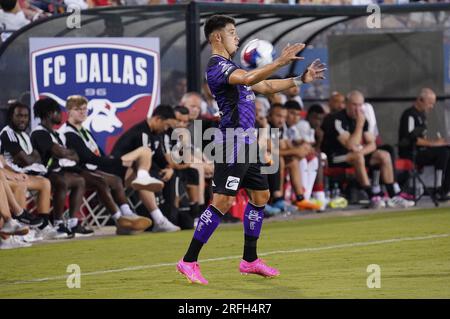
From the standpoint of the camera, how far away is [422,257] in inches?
460

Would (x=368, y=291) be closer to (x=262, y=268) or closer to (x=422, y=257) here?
(x=262, y=268)

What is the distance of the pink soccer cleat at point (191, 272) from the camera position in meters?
9.95

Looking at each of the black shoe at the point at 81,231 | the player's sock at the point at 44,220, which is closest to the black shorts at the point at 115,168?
the black shoe at the point at 81,231

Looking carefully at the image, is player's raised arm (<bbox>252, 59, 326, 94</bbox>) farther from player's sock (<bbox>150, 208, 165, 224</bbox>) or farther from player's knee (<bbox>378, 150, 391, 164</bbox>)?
player's knee (<bbox>378, 150, 391, 164</bbox>)

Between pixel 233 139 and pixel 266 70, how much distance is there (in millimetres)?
997

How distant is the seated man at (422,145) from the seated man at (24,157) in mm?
6940

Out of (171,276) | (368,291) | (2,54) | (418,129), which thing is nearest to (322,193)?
(418,129)

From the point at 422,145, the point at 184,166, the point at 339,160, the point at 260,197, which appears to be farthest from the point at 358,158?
the point at 260,197

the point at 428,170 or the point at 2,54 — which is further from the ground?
the point at 2,54

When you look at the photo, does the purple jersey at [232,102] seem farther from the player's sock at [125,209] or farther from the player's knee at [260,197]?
the player's sock at [125,209]

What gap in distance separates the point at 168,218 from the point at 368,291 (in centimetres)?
740

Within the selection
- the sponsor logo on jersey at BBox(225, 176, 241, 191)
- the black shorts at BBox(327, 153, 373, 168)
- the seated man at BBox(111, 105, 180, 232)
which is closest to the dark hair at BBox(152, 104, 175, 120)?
the seated man at BBox(111, 105, 180, 232)

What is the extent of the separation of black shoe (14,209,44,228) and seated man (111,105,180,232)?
5.55 ft
